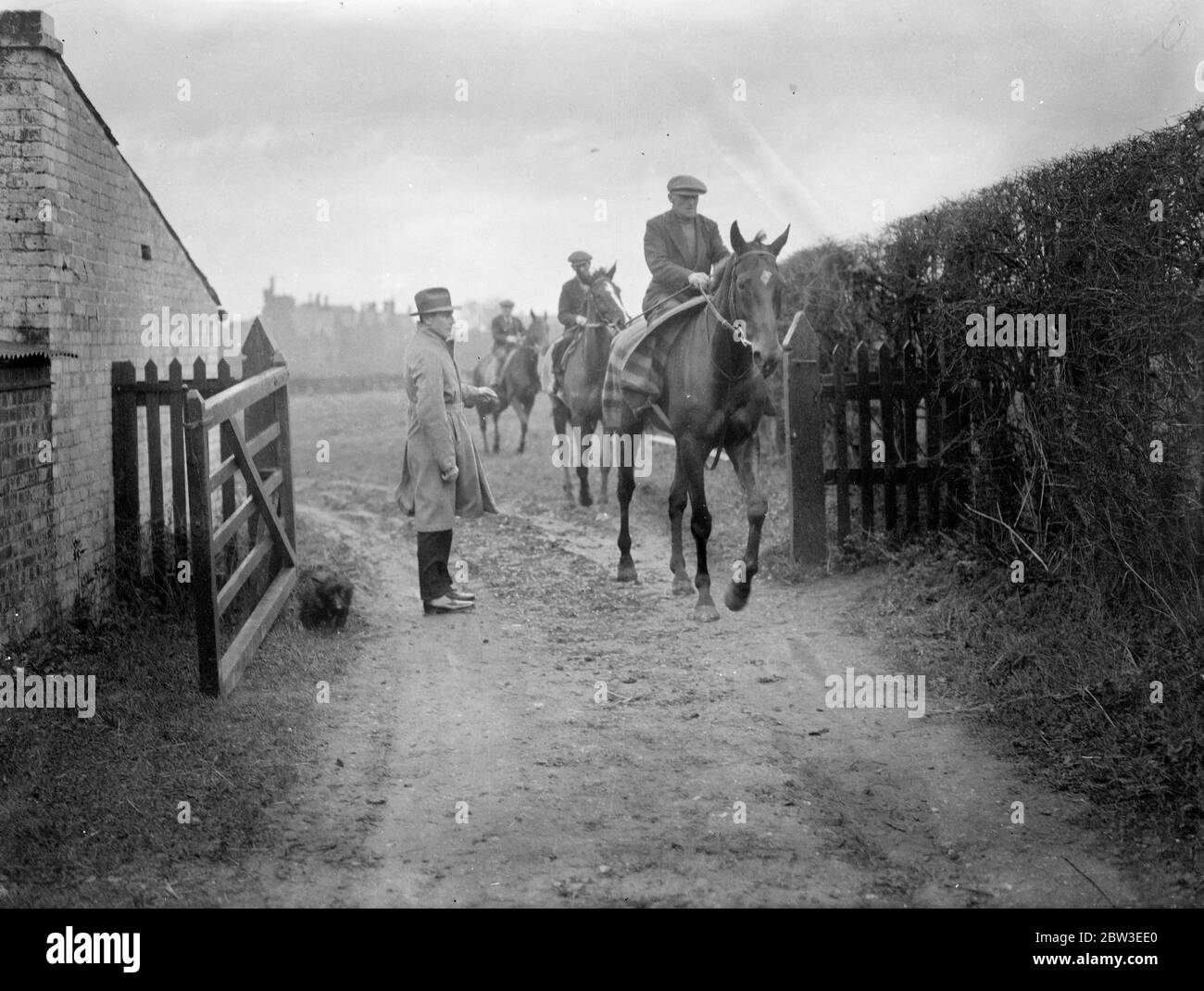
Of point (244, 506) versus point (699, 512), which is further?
point (699, 512)

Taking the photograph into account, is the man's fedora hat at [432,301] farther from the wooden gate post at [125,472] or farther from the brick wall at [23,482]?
the brick wall at [23,482]

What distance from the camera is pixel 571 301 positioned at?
593 inches

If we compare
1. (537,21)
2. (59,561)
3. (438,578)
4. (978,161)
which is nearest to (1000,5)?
(978,161)

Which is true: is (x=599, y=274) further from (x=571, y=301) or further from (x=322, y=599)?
(x=322, y=599)

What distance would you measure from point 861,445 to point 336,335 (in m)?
50.5

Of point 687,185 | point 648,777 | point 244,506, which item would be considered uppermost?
point 687,185

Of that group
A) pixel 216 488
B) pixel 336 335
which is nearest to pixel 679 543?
pixel 216 488

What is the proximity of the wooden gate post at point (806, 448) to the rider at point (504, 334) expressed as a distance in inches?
494

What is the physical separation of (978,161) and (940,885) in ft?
20.3

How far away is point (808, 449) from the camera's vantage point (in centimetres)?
955

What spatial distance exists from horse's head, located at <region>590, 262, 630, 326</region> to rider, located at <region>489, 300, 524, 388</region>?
8605mm

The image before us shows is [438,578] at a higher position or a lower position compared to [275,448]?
lower

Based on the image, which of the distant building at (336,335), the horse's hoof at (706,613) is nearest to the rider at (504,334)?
the horse's hoof at (706,613)
